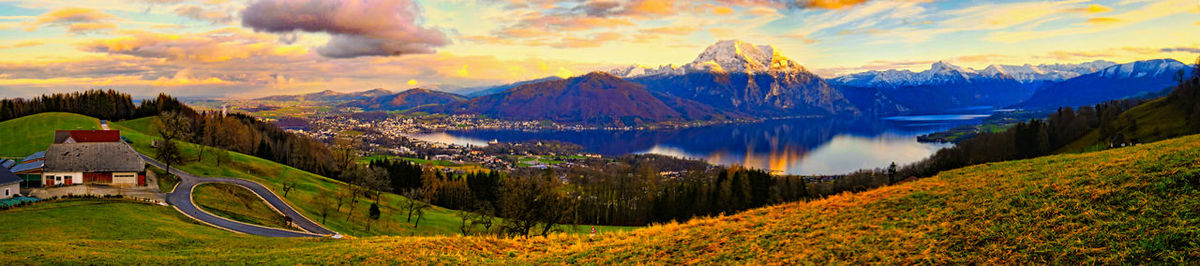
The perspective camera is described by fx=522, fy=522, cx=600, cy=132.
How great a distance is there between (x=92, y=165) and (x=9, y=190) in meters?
9.02

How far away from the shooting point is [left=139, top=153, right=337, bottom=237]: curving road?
38.5 m

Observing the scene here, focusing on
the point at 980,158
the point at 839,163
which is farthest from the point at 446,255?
the point at 839,163

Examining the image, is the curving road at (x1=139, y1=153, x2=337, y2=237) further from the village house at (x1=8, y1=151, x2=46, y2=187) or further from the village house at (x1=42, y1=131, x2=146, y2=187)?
the village house at (x1=8, y1=151, x2=46, y2=187)

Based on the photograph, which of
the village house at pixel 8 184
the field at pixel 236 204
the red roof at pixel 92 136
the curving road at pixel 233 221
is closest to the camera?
the curving road at pixel 233 221

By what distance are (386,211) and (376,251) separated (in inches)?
2101

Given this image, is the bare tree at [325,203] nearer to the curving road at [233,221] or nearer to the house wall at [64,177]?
the curving road at [233,221]

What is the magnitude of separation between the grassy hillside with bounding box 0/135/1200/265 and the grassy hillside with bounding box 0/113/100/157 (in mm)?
74460

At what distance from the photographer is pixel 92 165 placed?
4950 centimetres

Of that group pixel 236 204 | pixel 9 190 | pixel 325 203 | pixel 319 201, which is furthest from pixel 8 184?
pixel 319 201

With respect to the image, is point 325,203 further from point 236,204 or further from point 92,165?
point 92,165

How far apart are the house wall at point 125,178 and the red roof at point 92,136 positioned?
8.13 m

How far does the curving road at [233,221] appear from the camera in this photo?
3850cm

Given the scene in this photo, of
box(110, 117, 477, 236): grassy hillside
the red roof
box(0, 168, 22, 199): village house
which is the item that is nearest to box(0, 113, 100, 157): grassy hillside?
box(110, 117, 477, 236): grassy hillside

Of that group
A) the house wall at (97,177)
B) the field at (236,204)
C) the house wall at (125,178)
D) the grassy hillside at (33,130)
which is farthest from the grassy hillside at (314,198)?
the house wall at (97,177)
